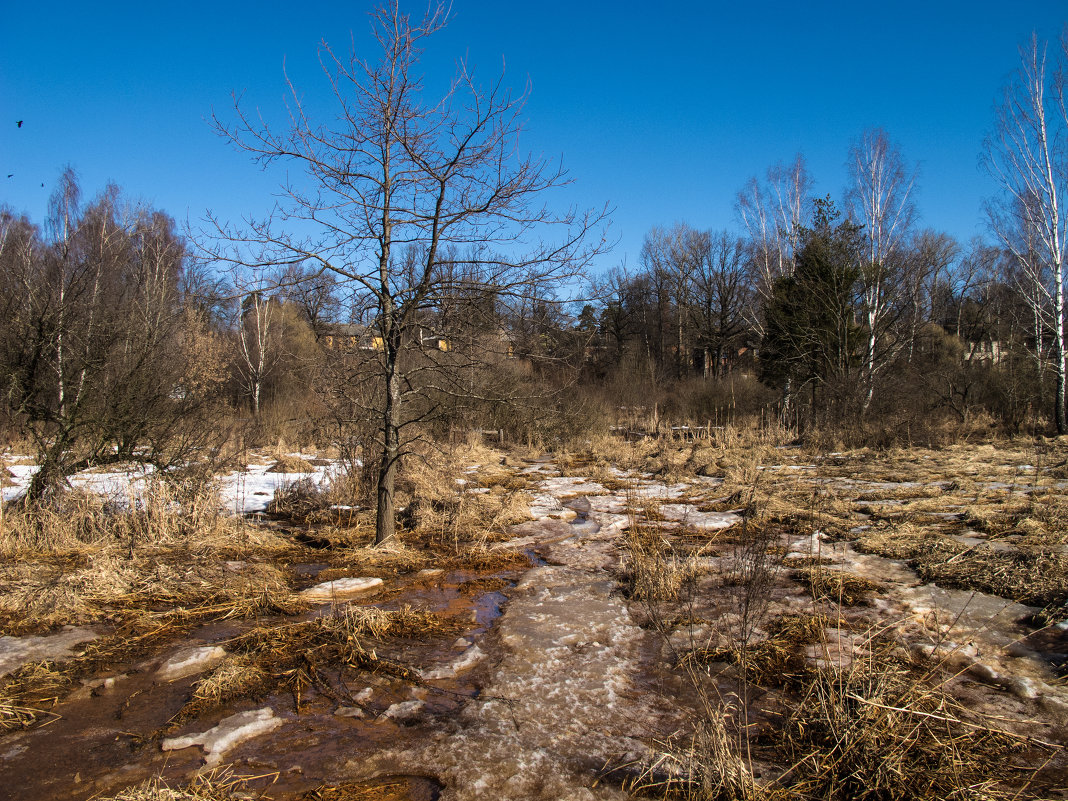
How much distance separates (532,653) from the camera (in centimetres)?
394

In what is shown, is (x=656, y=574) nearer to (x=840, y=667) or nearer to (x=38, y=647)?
(x=840, y=667)

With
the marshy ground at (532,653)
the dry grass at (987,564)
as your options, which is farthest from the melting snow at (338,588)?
the dry grass at (987,564)

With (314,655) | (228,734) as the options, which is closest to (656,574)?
(314,655)

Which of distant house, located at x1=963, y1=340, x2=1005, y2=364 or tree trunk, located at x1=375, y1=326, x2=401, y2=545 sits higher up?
distant house, located at x1=963, y1=340, x2=1005, y2=364

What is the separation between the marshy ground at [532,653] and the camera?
2.57 meters

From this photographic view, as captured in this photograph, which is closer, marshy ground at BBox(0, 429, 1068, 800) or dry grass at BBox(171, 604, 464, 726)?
marshy ground at BBox(0, 429, 1068, 800)

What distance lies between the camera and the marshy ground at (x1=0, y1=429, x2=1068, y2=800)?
2572mm

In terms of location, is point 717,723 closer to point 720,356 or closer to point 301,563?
point 301,563

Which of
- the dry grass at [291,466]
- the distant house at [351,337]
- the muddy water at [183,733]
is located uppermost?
the distant house at [351,337]

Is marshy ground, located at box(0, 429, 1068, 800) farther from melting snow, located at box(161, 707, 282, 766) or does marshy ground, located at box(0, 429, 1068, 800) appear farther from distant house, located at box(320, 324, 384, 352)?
distant house, located at box(320, 324, 384, 352)

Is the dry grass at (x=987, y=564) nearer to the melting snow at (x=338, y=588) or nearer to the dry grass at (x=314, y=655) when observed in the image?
the dry grass at (x=314, y=655)

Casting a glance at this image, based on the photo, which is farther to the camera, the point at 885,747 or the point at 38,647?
the point at 38,647

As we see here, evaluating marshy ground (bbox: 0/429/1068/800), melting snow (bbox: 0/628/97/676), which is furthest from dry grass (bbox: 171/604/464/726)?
melting snow (bbox: 0/628/97/676)

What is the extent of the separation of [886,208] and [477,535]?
1957 centimetres
